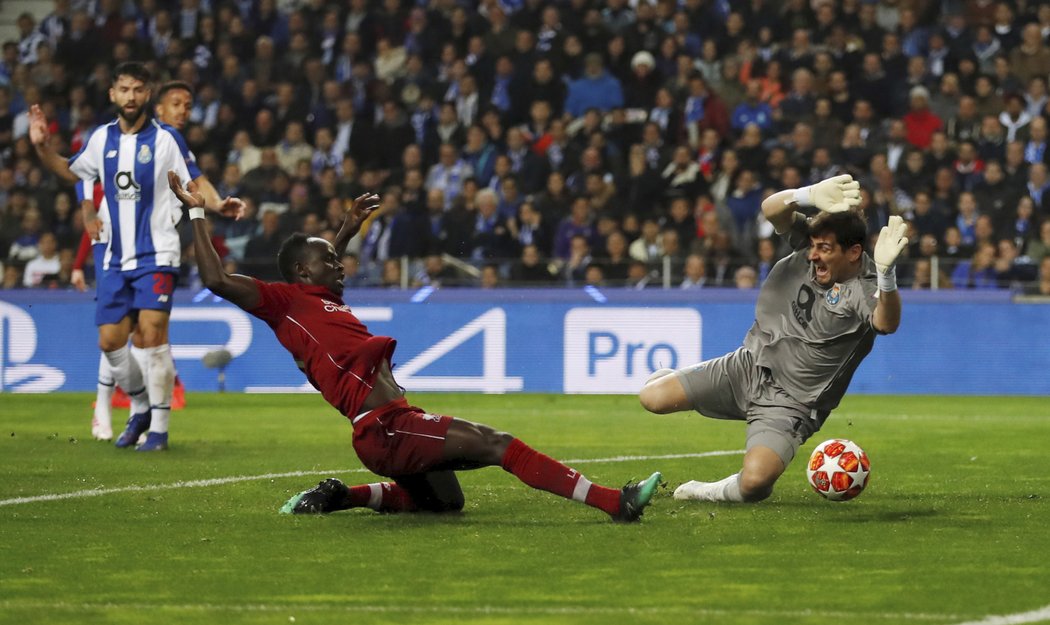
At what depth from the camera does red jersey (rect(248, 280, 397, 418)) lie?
6.99 metres

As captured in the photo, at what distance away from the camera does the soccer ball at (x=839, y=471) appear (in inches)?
301

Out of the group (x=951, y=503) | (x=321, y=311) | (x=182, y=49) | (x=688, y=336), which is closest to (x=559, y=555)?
(x=321, y=311)

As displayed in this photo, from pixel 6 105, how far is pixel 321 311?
16893 mm

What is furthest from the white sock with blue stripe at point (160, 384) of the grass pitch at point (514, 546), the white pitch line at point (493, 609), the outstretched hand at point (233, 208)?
the white pitch line at point (493, 609)

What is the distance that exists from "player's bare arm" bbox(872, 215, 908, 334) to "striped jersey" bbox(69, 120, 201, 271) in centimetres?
505

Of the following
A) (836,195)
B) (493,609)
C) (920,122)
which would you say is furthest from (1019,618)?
(920,122)

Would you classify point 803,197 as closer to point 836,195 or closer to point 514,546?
point 836,195

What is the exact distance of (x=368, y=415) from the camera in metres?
6.90

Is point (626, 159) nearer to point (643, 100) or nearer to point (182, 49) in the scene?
point (643, 100)

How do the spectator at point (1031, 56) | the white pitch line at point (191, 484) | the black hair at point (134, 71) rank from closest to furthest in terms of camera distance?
the white pitch line at point (191, 484), the black hair at point (134, 71), the spectator at point (1031, 56)

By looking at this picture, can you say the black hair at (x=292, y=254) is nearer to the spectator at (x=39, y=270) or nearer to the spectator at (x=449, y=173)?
the spectator at (x=39, y=270)

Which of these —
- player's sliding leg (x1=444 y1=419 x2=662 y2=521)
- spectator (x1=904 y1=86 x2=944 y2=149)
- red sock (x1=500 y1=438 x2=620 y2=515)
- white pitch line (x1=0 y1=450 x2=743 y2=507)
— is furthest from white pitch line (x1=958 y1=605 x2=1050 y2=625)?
spectator (x1=904 y1=86 x2=944 y2=149)

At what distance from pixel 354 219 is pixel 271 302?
2.27 ft

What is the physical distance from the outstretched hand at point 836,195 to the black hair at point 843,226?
0.20 ft
